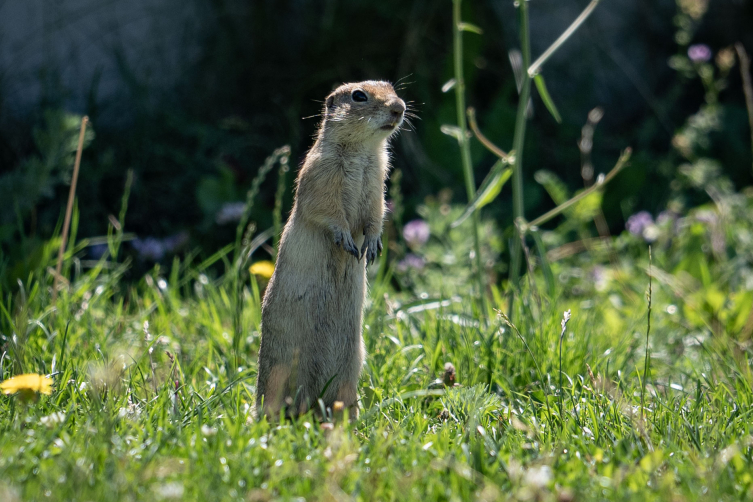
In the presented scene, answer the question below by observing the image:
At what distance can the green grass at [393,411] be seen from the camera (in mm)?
1955

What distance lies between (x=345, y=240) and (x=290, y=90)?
335 centimetres

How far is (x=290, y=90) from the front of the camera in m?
5.67

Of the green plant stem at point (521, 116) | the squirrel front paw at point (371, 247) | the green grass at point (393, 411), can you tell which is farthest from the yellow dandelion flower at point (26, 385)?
the green plant stem at point (521, 116)

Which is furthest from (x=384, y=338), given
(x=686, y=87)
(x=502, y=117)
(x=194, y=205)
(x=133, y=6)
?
(x=686, y=87)

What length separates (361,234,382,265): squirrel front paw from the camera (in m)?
2.72

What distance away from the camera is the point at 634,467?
2064 millimetres

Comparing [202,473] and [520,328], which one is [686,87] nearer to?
[520,328]

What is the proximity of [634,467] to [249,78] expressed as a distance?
4505mm

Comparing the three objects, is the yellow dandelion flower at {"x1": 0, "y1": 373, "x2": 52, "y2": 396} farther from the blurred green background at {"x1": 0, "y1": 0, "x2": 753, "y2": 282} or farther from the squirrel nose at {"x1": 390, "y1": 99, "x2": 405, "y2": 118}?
the blurred green background at {"x1": 0, "y1": 0, "x2": 753, "y2": 282}

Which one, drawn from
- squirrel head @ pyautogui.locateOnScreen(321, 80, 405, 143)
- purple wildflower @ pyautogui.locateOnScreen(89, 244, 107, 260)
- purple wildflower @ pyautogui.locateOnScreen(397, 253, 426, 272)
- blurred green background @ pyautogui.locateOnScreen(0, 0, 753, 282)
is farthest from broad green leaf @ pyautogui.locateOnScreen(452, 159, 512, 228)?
purple wildflower @ pyautogui.locateOnScreen(89, 244, 107, 260)

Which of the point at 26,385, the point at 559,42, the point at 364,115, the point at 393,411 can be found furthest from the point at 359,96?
the point at 26,385

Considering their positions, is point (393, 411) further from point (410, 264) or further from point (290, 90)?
point (290, 90)

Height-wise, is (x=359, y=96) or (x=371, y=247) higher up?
(x=359, y=96)

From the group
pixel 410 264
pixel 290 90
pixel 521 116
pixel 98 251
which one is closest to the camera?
pixel 521 116
